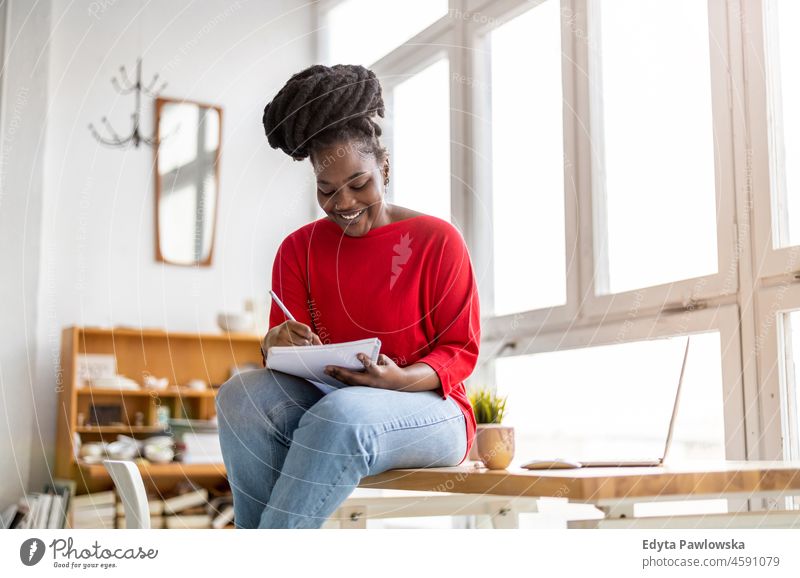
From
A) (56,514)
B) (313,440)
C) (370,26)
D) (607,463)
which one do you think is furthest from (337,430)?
Answer: (56,514)

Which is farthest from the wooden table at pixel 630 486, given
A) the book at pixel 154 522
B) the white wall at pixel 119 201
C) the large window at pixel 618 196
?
the book at pixel 154 522

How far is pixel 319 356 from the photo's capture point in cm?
107

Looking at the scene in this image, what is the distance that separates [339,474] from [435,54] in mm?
917

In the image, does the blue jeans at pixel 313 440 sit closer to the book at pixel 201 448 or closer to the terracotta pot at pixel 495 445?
the terracotta pot at pixel 495 445

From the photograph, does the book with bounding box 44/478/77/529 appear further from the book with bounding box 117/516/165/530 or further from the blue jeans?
the blue jeans

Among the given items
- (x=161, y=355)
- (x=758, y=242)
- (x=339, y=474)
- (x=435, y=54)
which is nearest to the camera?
(x=339, y=474)

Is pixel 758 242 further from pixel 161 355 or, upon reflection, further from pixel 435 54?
pixel 161 355

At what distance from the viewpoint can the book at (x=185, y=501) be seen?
2682 mm

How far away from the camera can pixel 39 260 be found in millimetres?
2686

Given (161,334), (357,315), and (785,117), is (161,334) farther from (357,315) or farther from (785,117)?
(785,117)

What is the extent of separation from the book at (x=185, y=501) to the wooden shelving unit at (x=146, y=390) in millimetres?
62

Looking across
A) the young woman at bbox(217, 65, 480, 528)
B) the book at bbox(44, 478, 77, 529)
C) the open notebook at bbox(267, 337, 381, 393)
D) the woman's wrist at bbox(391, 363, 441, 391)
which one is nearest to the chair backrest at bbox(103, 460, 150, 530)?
the young woman at bbox(217, 65, 480, 528)

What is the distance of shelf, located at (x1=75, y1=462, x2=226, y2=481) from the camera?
2549 mm

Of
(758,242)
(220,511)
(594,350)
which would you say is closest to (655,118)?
(758,242)
